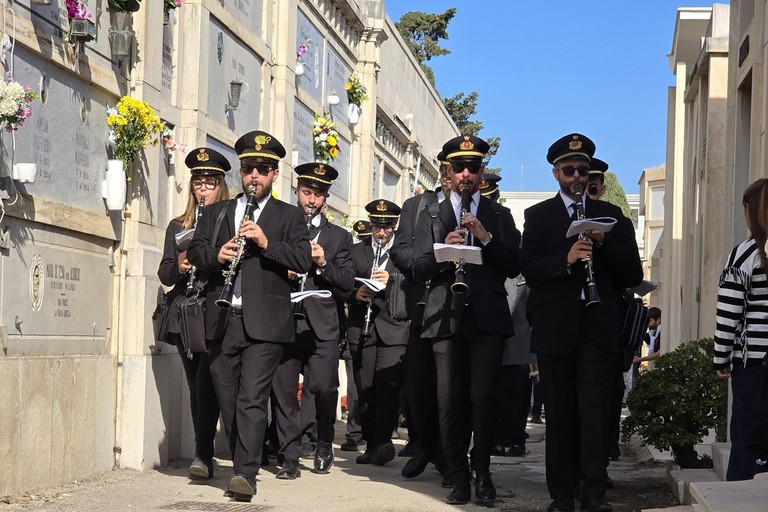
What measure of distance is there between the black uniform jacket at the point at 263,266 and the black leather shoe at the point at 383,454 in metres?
2.64

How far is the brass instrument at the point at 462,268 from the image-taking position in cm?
847

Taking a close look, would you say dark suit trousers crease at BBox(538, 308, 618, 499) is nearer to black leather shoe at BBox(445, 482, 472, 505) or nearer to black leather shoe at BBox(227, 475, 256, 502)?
black leather shoe at BBox(445, 482, 472, 505)

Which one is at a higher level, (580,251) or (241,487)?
(580,251)

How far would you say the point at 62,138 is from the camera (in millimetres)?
9156

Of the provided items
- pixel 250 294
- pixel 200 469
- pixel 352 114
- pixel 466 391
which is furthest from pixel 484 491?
pixel 352 114

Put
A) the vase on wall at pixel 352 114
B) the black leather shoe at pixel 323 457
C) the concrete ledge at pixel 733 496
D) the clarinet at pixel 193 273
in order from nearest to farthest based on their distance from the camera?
the concrete ledge at pixel 733 496, the clarinet at pixel 193 273, the black leather shoe at pixel 323 457, the vase on wall at pixel 352 114

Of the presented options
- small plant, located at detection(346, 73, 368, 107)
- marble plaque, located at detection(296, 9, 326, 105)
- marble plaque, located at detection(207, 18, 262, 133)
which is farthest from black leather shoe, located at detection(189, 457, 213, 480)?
small plant, located at detection(346, 73, 368, 107)

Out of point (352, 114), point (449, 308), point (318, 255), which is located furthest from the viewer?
point (352, 114)

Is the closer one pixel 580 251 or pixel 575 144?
pixel 580 251

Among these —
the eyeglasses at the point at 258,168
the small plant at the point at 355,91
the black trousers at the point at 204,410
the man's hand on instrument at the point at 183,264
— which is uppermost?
the small plant at the point at 355,91

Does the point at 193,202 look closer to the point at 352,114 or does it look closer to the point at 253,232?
the point at 253,232

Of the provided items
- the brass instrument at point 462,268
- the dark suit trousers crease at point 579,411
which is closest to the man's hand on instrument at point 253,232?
the brass instrument at point 462,268

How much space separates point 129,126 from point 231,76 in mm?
3438

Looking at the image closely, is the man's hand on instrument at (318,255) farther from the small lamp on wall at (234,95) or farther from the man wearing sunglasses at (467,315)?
the small lamp on wall at (234,95)
